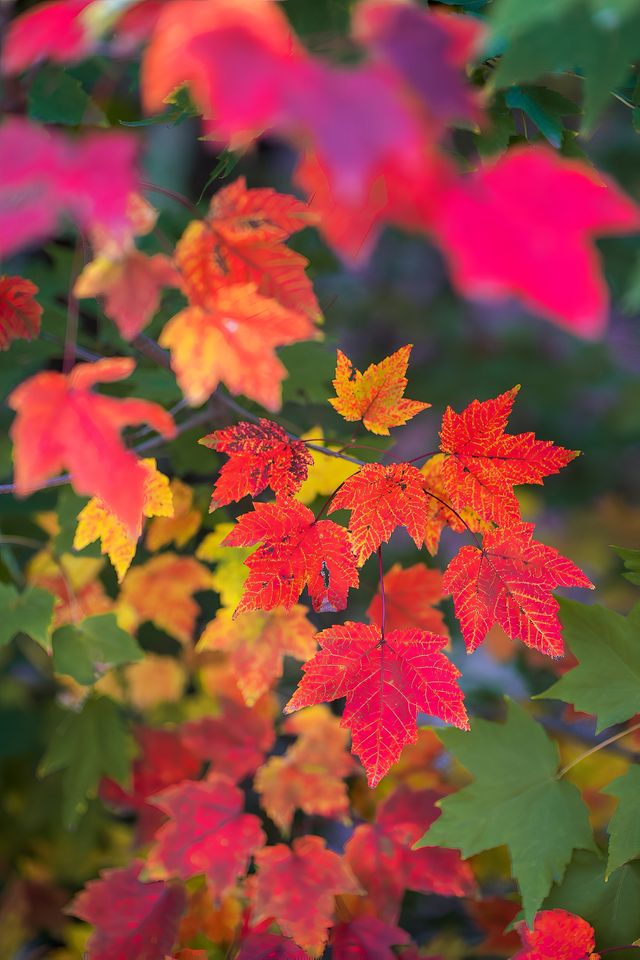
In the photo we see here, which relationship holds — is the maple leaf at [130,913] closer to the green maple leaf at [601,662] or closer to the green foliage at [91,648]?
the green foliage at [91,648]

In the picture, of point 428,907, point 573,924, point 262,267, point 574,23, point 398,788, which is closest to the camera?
point 574,23

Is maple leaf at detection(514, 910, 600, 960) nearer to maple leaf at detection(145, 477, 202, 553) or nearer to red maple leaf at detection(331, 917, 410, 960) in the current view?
red maple leaf at detection(331, 917, 410, 960)

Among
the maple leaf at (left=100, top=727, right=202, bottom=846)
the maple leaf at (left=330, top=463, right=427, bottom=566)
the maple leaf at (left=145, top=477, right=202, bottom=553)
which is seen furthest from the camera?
the maple leaf at (left=100, top=727, right=202, bottom=846)

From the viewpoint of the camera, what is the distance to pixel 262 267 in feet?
2.31

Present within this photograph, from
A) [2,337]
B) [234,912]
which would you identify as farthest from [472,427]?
[234,912]

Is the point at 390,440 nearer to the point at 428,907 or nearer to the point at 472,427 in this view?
the point at 472,427

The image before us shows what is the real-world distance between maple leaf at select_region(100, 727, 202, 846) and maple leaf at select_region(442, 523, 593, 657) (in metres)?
0.66

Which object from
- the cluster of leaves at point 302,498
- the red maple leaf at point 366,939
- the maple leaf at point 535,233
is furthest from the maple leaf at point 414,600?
the maple leaf at point 535,233

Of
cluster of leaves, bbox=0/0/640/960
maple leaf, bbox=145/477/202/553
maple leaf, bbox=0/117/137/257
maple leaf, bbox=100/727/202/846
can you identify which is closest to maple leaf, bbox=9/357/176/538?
cluster of leaves, bbox=0/0/640/960

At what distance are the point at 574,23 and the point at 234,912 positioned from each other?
3.85 ft

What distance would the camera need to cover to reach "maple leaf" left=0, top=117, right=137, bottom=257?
436 millimetres

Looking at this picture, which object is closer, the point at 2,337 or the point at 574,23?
the point at 574,23

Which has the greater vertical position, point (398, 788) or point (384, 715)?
point (384, 715)

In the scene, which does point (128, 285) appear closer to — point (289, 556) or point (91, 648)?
point (289, 556)
